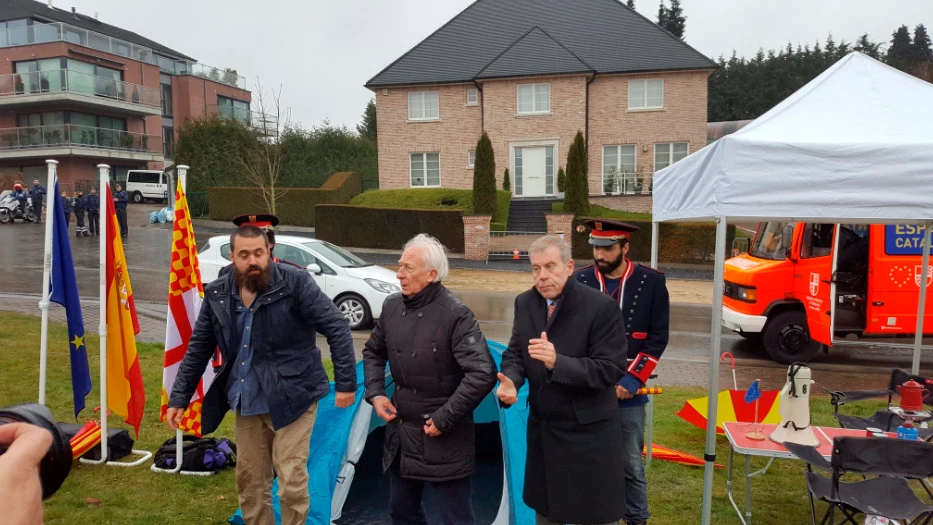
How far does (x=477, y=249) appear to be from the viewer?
66.3 feet

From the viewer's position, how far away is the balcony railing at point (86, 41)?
3572 cm

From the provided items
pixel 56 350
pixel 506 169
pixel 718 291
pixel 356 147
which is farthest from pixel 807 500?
pixel 356 147

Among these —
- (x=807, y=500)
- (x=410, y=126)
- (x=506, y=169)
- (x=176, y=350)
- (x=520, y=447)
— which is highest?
(x=410, y=126)

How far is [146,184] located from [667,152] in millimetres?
27540

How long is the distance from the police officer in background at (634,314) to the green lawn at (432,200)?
19912 mm

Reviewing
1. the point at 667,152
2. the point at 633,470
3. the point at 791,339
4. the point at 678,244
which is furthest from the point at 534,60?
the point at 633,470

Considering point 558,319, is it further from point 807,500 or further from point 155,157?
point 155,157

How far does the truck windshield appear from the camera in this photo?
9.43 meters

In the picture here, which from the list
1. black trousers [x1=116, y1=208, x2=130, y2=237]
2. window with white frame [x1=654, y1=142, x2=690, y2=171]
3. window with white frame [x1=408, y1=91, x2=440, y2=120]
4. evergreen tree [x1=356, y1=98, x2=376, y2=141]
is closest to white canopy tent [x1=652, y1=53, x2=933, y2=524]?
black trousers [x1=116, y1=208, x2=130, y2=237]

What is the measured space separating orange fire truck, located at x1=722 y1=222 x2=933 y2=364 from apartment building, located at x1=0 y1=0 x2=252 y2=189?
32.0m

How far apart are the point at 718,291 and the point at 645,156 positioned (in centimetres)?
2476

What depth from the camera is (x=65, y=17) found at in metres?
43.8

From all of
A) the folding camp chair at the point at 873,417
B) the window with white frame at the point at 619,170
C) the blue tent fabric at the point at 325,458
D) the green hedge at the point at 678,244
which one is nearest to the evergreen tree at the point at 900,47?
the window with white frame at the point at 619,170

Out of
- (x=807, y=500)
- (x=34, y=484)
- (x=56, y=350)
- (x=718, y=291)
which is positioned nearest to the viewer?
(x=34, y=484)
